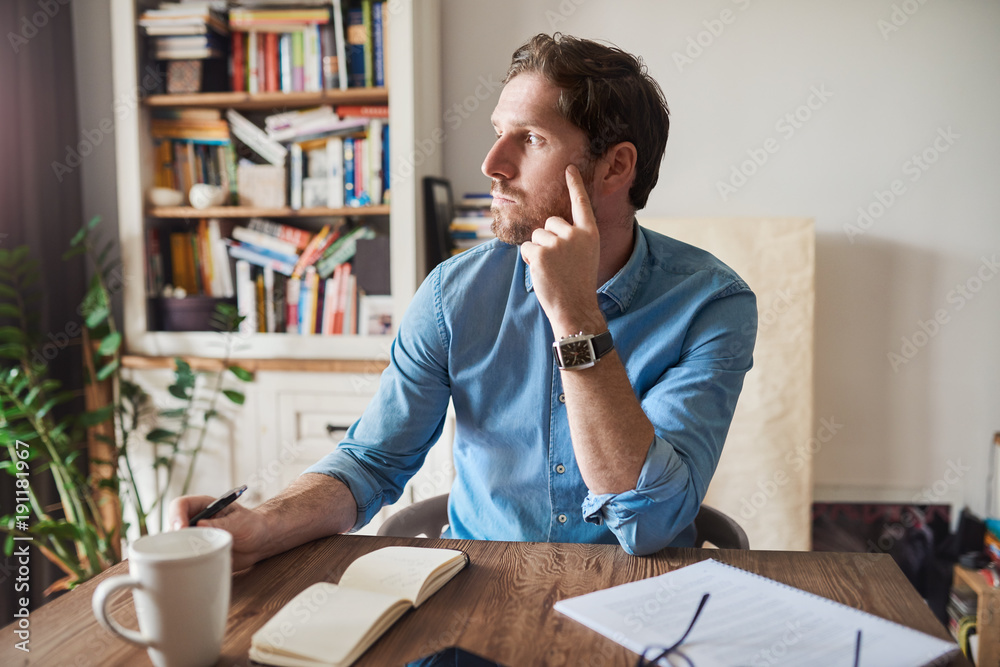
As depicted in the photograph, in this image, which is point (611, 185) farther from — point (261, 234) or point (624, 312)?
point (261, 234)

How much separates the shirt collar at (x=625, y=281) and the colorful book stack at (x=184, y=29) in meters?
1.69

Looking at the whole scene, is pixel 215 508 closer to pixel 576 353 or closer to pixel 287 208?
pixel 576 353

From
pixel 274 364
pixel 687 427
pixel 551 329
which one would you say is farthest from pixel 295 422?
pixel 687 427

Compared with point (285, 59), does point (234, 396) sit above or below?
below

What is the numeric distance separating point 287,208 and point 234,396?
2.10 feet

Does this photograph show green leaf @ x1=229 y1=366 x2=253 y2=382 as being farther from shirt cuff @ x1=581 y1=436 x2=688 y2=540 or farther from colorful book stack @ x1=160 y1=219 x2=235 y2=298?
shirt cuff @ x1=581 y1=436 x2=688 y2=540

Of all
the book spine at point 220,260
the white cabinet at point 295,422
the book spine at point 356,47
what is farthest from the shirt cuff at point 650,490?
the book spine at point 220,260

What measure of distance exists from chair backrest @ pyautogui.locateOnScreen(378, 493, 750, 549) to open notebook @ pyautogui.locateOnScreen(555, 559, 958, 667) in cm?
34

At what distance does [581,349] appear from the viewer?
100 cm

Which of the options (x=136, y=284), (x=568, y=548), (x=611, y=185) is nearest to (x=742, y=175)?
(x=611, y=185)

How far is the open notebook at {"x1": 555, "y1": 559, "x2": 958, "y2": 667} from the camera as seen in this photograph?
0.64 m

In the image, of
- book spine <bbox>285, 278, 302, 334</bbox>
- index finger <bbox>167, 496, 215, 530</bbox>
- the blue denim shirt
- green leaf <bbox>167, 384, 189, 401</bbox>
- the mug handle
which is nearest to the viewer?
the mug handle

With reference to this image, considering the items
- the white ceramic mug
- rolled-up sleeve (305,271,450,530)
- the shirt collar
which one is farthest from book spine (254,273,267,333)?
the white ceramic mug

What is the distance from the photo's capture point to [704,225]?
88.7 inches
